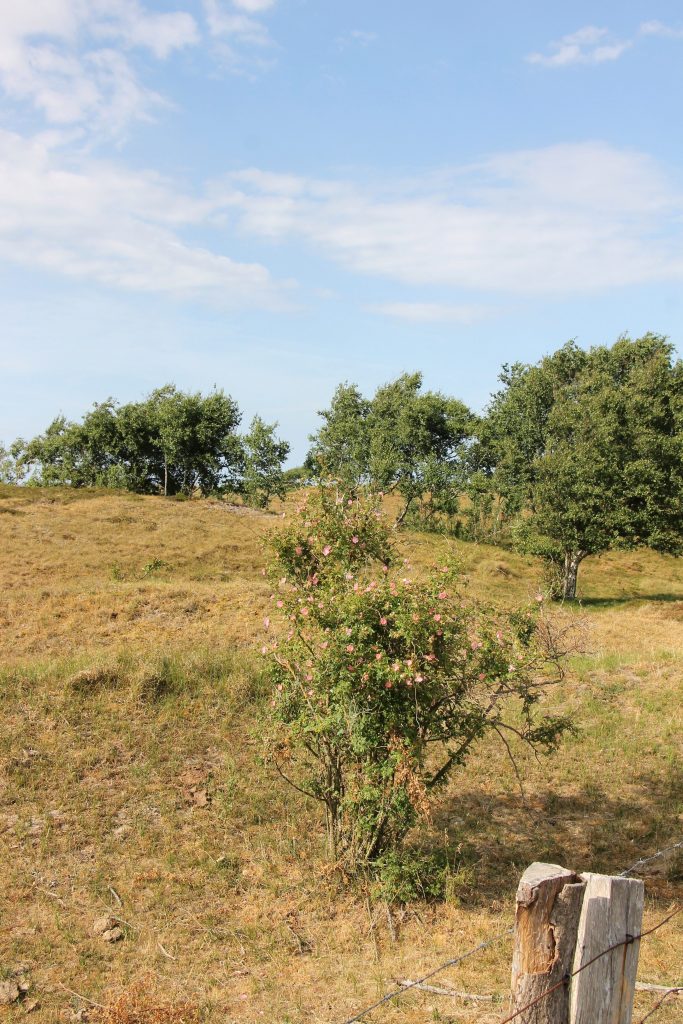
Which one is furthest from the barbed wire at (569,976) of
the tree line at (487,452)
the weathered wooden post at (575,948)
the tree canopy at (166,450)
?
the tree canopy at (166,450)

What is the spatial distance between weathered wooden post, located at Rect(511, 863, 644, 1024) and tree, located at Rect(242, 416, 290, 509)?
178 ft

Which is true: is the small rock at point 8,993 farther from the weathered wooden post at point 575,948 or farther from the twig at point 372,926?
the weathered wooden post at point 575,948

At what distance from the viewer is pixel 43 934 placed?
1002 cm

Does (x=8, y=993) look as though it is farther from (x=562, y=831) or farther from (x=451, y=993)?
(x=562, y=831)

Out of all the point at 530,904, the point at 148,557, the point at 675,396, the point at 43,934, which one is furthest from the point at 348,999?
the point at 675,396

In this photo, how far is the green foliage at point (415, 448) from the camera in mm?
51469

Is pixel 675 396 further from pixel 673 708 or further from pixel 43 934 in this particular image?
pixel 43 934

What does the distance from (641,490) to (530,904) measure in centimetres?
3242

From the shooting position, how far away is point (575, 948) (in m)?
4.21

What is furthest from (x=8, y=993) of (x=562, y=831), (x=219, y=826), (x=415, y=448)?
(x=415, y=448)

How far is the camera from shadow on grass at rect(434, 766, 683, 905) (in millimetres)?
12039

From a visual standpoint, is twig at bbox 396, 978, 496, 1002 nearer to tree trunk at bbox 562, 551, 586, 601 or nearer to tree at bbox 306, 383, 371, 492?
tree trunk at bbox 562, 551, 586, 601

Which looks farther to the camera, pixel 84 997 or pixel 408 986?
pixel 84 997

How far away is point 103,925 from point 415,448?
4425cm
